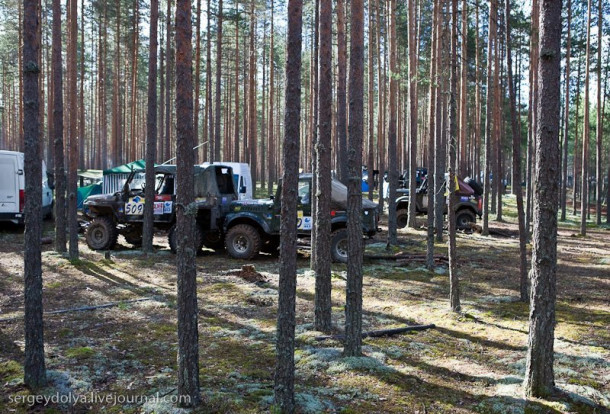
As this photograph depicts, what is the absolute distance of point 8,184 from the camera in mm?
14828

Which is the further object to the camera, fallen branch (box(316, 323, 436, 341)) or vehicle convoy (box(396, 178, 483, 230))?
vehicle convoy (box(396, 178, 483, 230))

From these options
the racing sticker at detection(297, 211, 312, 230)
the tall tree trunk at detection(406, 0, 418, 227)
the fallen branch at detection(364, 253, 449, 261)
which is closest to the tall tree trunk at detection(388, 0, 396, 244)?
the tall tree trunk at detection(406, 0, 418, 227)

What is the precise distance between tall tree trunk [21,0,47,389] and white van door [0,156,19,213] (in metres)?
11.7

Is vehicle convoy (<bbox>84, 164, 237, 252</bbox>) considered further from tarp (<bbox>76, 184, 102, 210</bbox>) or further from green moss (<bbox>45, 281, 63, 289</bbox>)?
tarp (<bbox>76, 184, 102, 210</bbox>)

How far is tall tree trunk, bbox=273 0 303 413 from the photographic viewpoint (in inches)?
168

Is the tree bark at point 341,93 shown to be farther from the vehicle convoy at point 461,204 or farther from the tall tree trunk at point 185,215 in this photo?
the vehicle convoy at point 461,204

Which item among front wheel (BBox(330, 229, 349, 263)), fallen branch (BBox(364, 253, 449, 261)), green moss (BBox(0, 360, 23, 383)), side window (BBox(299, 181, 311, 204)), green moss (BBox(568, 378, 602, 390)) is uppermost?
side window (BBox(299, 181, 311, 204))

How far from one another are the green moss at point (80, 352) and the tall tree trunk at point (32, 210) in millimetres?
898

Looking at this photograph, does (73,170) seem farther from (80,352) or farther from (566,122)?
(566,122)

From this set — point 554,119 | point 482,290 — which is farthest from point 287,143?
point 482,290

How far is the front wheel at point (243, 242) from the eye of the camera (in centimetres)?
1224

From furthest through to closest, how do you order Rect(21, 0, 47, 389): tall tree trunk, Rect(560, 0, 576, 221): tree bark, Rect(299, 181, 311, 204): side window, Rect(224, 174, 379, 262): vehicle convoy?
Rect(560, 0, 576, 221): tree bark → Rect(224, 174, 379, 262): vehicle convoy → Rect(299, 181, 311, 204): side window → Rect(21, 0, 47, 389): tall tree trunk

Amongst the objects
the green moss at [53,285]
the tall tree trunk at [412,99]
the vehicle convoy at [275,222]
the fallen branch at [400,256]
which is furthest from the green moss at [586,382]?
the tall tree trunk at [412,99]

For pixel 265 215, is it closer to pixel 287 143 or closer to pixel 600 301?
pixel 600 301
